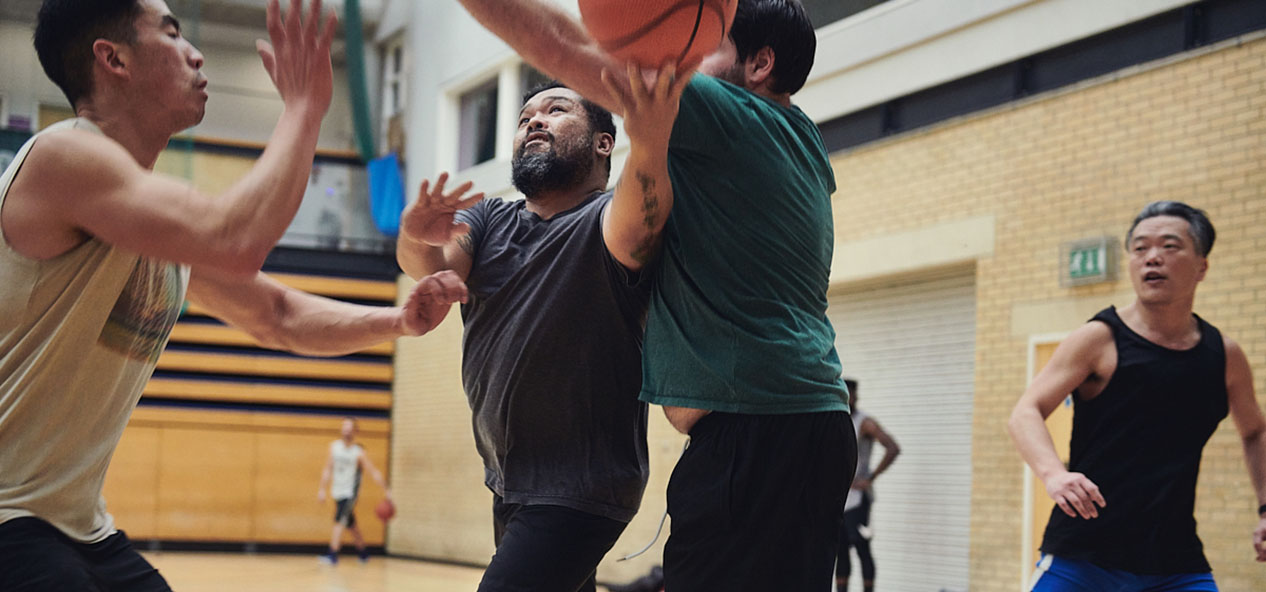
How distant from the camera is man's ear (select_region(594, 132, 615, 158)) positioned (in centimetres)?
375

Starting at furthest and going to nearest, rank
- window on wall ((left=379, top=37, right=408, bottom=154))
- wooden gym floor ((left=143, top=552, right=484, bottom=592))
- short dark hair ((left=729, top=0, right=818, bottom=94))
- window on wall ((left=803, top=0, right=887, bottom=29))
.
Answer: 1. window on wall ((left=379, top=37, right=408, bottom=154))
2. wooden gym floor ((left=143, top=552, right=484, bottom=592))
3. window on wall ((left=803, top=0, right=887, bottom=29))
4. short dark hair ((left=729, top=0, right=818, bottom=94))

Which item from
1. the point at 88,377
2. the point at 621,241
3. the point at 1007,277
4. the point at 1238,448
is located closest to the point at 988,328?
the point at 1007,277

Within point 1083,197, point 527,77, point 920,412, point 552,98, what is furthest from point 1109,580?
point 527,77

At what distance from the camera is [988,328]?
959cm

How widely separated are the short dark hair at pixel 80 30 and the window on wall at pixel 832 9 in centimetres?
905

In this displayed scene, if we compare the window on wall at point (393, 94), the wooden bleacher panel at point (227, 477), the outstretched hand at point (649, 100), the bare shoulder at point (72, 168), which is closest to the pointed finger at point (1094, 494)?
the outstretched hand at point (649, 100)

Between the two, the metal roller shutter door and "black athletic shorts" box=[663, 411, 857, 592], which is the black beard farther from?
the metal roller shutter door

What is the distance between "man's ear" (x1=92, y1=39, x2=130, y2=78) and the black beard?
134 cm

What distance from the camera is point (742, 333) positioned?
2.53 meters

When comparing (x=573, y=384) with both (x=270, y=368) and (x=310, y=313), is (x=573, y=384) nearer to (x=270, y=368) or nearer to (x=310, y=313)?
(x=310, y=313)

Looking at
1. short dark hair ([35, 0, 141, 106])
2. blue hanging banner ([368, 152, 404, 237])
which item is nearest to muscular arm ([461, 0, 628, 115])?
short dark hair ([35, 0, 141, 106])

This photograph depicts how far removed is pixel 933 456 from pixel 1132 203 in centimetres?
287

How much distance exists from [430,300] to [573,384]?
1.63ft

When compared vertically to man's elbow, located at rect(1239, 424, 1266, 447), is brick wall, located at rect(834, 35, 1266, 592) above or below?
above
